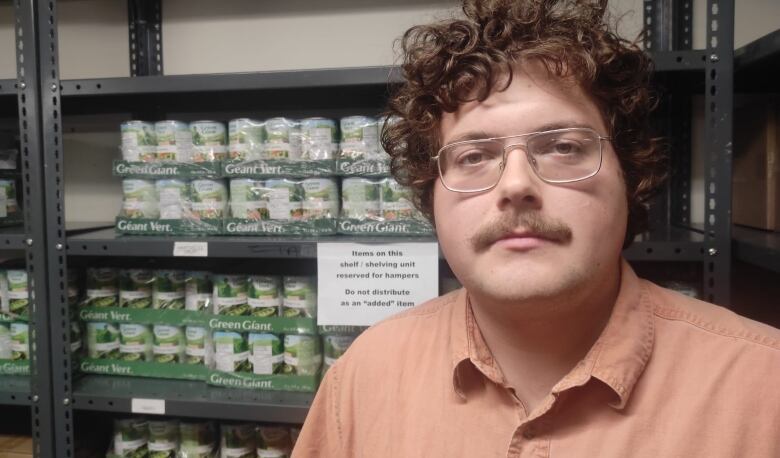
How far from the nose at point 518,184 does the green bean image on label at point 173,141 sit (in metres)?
0.98

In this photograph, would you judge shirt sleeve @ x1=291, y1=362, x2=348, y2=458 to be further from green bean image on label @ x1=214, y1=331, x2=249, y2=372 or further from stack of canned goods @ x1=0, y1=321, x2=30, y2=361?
stack of canned goods @ x1=0, y1=321, x2=30, y2=361

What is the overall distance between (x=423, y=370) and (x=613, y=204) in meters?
0.45

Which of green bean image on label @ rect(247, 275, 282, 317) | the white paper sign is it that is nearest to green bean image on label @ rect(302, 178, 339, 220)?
the white paper sign

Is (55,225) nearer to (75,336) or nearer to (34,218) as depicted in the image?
(34,218)

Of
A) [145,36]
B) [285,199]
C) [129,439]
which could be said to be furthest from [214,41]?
[129,439]

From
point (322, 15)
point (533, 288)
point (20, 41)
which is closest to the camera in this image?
point (533, 288)

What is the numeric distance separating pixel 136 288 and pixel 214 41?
36.4 inches

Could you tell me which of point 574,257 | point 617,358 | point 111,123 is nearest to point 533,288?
point 574,257

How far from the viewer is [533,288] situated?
765 mm

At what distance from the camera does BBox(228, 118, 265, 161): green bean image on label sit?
1.39 metres

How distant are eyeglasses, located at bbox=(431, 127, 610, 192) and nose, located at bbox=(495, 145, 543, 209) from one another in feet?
0.04

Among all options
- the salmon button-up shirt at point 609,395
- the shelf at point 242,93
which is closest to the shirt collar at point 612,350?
the salmon button-up shirt at point 609,395

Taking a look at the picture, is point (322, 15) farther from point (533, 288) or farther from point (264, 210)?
point (533, 288)

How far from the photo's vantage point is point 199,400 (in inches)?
54.3
